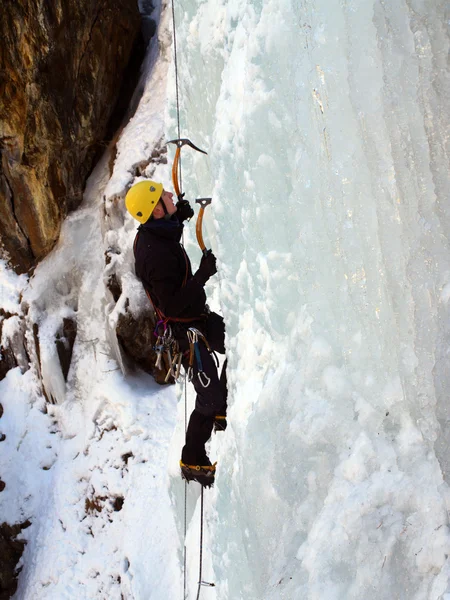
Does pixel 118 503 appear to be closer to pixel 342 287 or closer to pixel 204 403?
pixel 204 403

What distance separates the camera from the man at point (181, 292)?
266cm

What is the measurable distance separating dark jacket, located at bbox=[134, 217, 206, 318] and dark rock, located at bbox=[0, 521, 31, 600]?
458cm

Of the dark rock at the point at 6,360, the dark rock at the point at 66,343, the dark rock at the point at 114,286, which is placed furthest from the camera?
the dark rock at the point at 6,360

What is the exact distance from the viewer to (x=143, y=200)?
266cm

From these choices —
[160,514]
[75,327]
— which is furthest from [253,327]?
[75,327]

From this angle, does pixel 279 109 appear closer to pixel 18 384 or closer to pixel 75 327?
pixel 75 327

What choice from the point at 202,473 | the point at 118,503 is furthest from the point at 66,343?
the point at 202,473

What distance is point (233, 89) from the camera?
6.18 feet

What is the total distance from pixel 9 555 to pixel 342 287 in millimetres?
5909

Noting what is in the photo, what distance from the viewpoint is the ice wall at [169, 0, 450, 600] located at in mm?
1170

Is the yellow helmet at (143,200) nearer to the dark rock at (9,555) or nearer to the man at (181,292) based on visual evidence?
the man at (181,292)

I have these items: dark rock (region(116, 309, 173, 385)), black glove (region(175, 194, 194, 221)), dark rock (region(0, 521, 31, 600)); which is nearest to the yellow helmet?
black glove (region(175, 194, 194, 221))

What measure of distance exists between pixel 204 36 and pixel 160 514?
4116 mm

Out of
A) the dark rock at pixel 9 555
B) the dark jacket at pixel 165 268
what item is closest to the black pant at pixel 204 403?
the dark jacket at pixel 165 268
